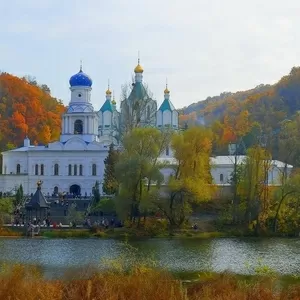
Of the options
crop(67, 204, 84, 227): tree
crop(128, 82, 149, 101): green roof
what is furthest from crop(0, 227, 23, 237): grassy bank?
crop(128, 82, 149, 101): green roof

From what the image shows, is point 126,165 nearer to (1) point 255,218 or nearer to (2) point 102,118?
(1) point 255,218

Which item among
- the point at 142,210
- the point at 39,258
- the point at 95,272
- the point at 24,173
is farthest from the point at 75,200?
the point at 95,272

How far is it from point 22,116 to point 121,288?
57.4 meters

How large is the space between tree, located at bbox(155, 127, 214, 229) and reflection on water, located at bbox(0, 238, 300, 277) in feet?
12.0

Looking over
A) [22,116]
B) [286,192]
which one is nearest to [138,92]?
[22,116]

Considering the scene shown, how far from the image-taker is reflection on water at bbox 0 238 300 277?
74.8 ft

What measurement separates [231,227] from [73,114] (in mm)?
20177

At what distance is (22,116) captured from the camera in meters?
69.8

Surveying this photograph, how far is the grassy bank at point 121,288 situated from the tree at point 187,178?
20743mm

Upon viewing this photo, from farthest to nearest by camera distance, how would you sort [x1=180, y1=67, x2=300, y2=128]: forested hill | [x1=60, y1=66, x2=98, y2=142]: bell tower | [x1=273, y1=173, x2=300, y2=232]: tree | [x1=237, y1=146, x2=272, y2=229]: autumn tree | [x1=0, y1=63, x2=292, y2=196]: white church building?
[x1=180, y1=67, x2=300, y2=128]: forested hill, [x1=60, y1=66, x2=98, y2=142]: bell tower, [x1=0, y1=63, x2=292, y2=196]: white church building, [x1=237, y1=146, x2=272, y2=229]: autumn tree, [x1=273, y1=173, x2=300, y2=232]: tree

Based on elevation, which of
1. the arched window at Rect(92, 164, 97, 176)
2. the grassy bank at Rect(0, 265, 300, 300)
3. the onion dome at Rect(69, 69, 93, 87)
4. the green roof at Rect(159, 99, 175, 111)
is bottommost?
the grassy bank at Rect(0, 265, 300, 300)

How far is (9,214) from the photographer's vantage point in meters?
38.5

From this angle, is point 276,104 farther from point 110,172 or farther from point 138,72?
point 110,172

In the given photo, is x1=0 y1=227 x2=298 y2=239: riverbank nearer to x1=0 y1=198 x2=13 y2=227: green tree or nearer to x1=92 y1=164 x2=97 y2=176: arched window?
x1=0 y1=198 x2=13 y2=227: green tree
